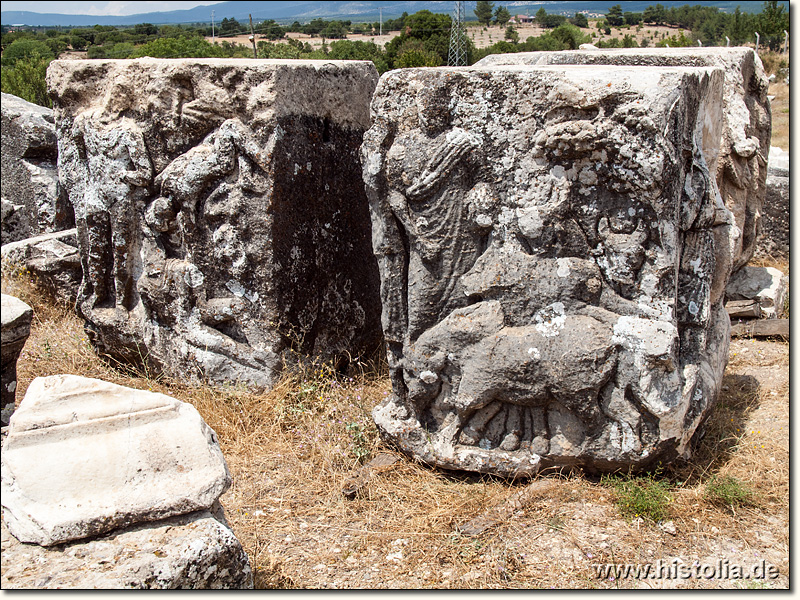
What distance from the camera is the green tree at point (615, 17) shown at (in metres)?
39.3

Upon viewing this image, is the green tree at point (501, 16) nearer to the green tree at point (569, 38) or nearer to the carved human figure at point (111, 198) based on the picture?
the green tree at point (569, 38)

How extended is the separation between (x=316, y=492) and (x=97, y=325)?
223 cm

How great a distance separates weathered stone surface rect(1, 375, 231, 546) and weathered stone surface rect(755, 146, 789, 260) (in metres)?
5.79

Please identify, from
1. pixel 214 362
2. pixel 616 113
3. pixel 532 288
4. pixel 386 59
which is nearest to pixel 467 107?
pixel 616 113

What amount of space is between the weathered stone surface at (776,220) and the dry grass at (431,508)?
2544 mm

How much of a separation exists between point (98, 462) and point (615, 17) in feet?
143

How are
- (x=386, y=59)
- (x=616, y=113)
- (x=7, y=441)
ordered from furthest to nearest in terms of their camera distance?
(x=386, y=59) → (x=616, y=113) → (x=7, y=441)

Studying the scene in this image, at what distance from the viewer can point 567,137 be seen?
326cm

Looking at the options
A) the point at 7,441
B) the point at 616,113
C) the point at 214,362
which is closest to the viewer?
the point at 7,441

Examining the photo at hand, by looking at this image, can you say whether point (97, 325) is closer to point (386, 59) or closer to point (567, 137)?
point (567, 137)

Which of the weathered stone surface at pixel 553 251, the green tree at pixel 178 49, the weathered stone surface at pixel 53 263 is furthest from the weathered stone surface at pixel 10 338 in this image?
→ the green tree at pixel 178 49

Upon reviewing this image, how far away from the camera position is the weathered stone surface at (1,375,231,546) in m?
2.41

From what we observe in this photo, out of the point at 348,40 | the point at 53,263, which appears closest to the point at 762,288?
the point at 53,263

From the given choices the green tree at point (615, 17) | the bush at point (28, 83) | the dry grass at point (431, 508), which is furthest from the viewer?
the green tree at point (615, 17)
